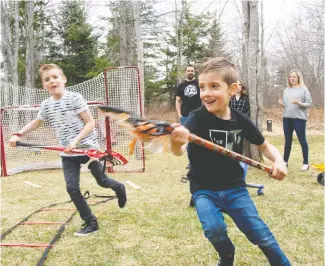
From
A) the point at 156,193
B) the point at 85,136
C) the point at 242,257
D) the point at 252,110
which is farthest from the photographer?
the point at 252,110

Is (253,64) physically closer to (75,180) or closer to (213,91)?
(75,180)

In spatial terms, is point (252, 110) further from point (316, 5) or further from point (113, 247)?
point (316, 5)

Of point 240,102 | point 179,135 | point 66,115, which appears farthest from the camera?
point 240,102

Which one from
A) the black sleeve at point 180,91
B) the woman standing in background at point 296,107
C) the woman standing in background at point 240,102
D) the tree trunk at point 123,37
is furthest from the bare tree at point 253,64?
the tree trunk at point 123,37

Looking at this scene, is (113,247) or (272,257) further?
(113,247)

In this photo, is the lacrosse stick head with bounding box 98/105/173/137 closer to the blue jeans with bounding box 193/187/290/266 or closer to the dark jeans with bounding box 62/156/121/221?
the blue jeans with bounding box 193/187/290/266

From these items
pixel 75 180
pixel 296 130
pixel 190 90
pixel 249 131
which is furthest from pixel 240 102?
pixel 249 131

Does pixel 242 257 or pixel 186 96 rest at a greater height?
pixel 186 96

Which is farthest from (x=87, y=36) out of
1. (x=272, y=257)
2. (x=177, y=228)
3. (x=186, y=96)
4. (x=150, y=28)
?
(x=272, y=257)

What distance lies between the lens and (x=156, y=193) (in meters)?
5.73

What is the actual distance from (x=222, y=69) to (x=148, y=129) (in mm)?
677

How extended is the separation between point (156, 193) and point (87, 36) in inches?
749

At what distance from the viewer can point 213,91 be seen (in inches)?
96.4

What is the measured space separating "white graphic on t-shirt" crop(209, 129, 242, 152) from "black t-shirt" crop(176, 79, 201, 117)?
4.52 meters
